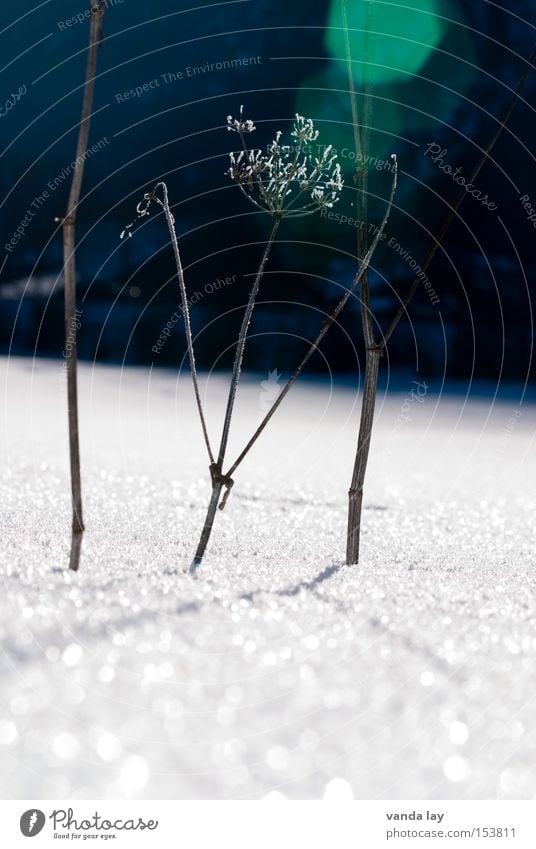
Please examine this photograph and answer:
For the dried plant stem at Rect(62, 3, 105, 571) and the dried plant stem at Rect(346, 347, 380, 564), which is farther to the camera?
the dried plant stem at Rect(346, 347, 380, 564)

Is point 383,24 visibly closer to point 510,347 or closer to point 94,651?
point 510,347
